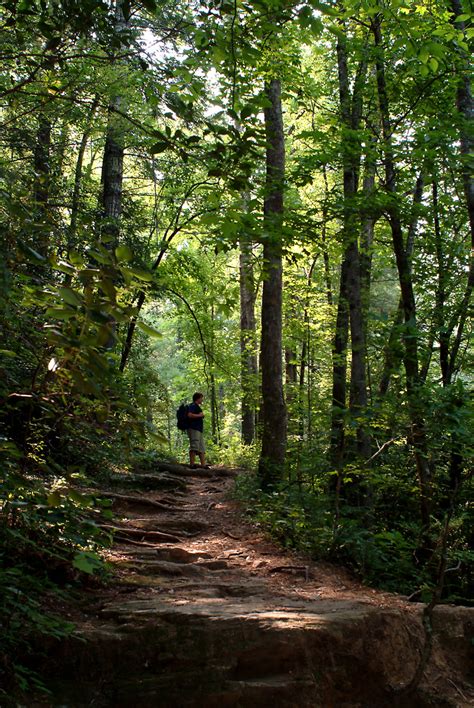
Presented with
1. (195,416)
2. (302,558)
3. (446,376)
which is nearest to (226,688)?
(302,558)

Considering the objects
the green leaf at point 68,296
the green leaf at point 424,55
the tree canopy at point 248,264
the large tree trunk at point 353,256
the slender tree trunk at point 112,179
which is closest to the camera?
the green leaf at point 68,296

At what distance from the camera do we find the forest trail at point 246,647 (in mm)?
3730

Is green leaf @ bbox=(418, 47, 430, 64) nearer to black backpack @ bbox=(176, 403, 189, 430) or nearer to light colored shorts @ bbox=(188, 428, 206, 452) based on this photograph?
black backpack @ bbox=(176, 403, 189, 430)

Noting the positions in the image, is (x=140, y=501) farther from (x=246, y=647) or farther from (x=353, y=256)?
(x=353, y=256)

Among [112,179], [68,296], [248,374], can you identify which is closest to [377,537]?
[68,296]

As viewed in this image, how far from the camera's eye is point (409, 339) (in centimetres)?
649

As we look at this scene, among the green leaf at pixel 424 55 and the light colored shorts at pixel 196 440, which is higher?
the green leaf at pixel 424 55

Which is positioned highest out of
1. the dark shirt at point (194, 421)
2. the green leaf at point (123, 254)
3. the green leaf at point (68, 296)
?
the green leaf at point (123, 254)

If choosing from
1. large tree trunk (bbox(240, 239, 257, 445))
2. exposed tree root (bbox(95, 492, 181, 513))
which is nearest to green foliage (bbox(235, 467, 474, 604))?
exposed tree root (bbox(95, 492, 181, 513))

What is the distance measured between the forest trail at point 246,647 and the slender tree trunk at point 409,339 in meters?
1.50

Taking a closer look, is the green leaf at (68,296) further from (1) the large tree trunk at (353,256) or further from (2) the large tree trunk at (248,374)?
(2) the large tree trunk at (248,374)

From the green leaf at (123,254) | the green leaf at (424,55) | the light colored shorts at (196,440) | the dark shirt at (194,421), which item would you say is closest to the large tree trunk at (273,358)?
the dark shirt at (194,421)

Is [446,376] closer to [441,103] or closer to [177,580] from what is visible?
[441,103]

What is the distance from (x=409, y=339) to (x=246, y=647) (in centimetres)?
397
